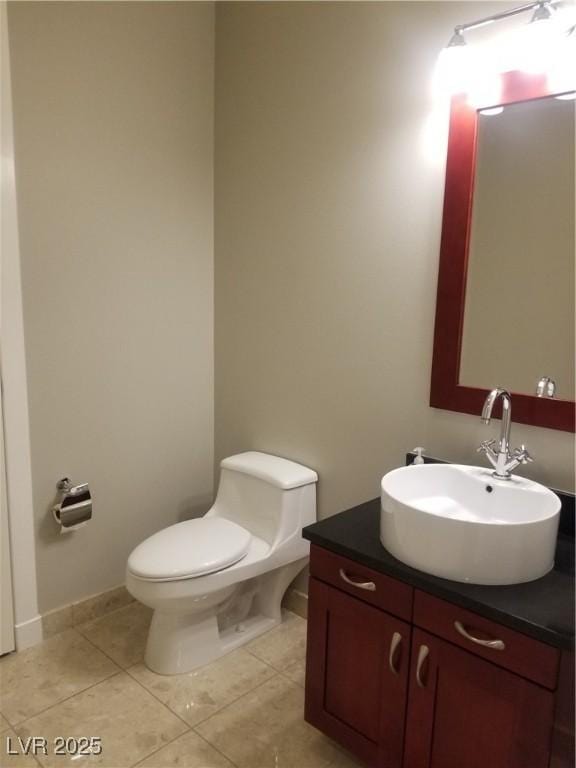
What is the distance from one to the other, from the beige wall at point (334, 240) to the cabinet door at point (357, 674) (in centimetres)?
60

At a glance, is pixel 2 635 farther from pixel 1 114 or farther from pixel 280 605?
pixel 1 114


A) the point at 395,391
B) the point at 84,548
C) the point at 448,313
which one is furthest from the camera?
the point at 84,548

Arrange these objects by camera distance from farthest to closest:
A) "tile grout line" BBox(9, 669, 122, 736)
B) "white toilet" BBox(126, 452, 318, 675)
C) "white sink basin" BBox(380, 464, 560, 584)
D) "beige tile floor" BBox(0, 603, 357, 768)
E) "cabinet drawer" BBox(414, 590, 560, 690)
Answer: "white toilet" BBox(126, 452, 318, 675)
"tile grout line" BBox(9, 669, 122, 736)
"beige tile floor" BBox(0, 603, 357, 768)
"white sink basin" BBox(380, 464, 560, 584)
"cabinet drawer" BBox(414, 590, 560, 690)

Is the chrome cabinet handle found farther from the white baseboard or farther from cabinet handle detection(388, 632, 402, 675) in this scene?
the white baseboard

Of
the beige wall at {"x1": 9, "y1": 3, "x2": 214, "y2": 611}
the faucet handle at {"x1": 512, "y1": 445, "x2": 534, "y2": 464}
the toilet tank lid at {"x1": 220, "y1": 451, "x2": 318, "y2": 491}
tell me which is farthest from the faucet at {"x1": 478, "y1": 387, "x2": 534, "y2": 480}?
the beige wall at {"x1": 9, "y1": 3, "x2": 214, "y2": 611}

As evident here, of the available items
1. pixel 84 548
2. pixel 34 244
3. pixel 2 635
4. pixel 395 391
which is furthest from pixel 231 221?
pixel 2 635

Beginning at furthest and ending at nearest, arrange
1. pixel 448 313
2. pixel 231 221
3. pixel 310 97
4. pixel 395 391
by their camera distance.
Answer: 1. pixel 231 221
2. pixel 310 97
3. pixel 395 391
4. pixel 448 313

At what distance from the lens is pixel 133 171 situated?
2.23m

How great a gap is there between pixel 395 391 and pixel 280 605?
105cm

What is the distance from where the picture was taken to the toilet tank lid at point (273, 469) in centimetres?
217

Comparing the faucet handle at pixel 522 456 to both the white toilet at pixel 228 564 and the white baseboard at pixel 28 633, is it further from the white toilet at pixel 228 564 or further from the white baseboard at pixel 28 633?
the white baseboard at pixel 28 633

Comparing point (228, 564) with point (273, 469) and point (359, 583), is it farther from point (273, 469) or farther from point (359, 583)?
point (359, 583)

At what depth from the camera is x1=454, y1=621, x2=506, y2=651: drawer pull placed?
122cm

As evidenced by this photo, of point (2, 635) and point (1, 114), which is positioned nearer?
point (1, 114)
